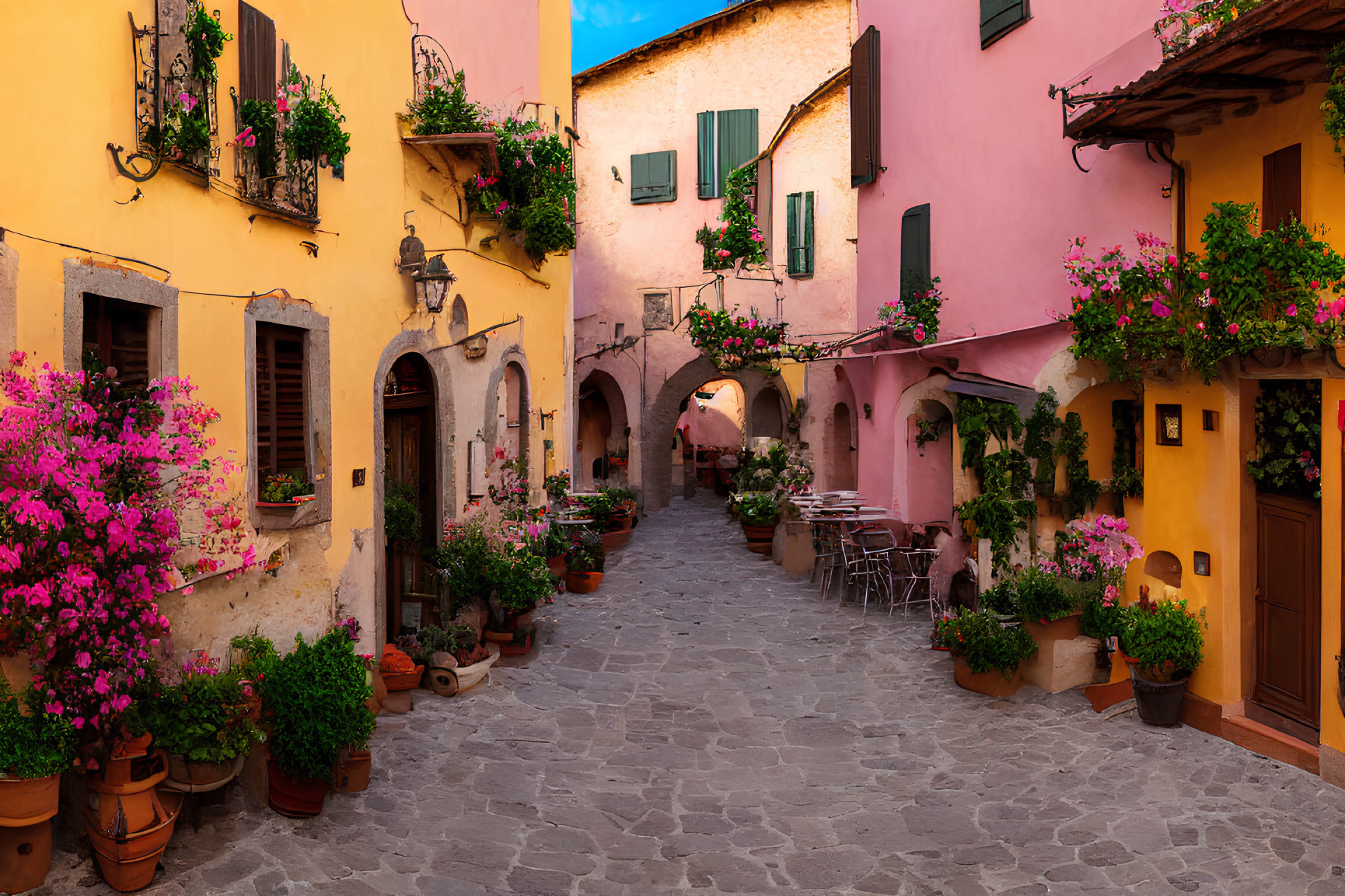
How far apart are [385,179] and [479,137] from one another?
1010 mm

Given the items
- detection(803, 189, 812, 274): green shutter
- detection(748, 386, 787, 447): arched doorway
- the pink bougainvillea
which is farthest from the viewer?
detection(748, 386, 787, 447): arched doorway

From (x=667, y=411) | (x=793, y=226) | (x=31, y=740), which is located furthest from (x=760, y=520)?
(x=31, y=740)

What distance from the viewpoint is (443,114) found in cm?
856

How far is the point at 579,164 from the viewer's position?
19672 millimetres

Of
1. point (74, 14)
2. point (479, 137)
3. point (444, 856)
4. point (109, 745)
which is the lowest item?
Result: point (444, 856)

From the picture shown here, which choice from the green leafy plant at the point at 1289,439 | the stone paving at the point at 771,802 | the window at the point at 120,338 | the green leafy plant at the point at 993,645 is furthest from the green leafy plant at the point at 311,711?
the green leafy plant at the point at 1289,439

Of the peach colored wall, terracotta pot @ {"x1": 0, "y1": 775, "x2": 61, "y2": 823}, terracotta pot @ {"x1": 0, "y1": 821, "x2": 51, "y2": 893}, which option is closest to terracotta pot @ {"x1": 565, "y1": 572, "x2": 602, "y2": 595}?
the peach colored wall

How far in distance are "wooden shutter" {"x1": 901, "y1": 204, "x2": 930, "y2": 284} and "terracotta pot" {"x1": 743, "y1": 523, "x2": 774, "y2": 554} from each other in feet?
17.5

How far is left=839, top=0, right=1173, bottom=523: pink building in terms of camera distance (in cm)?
827

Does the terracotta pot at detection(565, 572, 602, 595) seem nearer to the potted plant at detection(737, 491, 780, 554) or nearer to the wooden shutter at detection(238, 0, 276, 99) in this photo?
the potted plant at detection(737, 491, 780, 554)

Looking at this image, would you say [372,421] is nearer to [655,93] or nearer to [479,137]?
[479,137]

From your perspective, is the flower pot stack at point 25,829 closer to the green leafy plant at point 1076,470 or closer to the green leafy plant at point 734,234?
the green leafy plant at point 1076,470

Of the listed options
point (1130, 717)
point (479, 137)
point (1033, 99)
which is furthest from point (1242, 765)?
point (479, 137)

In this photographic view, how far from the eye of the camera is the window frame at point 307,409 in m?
6.13
